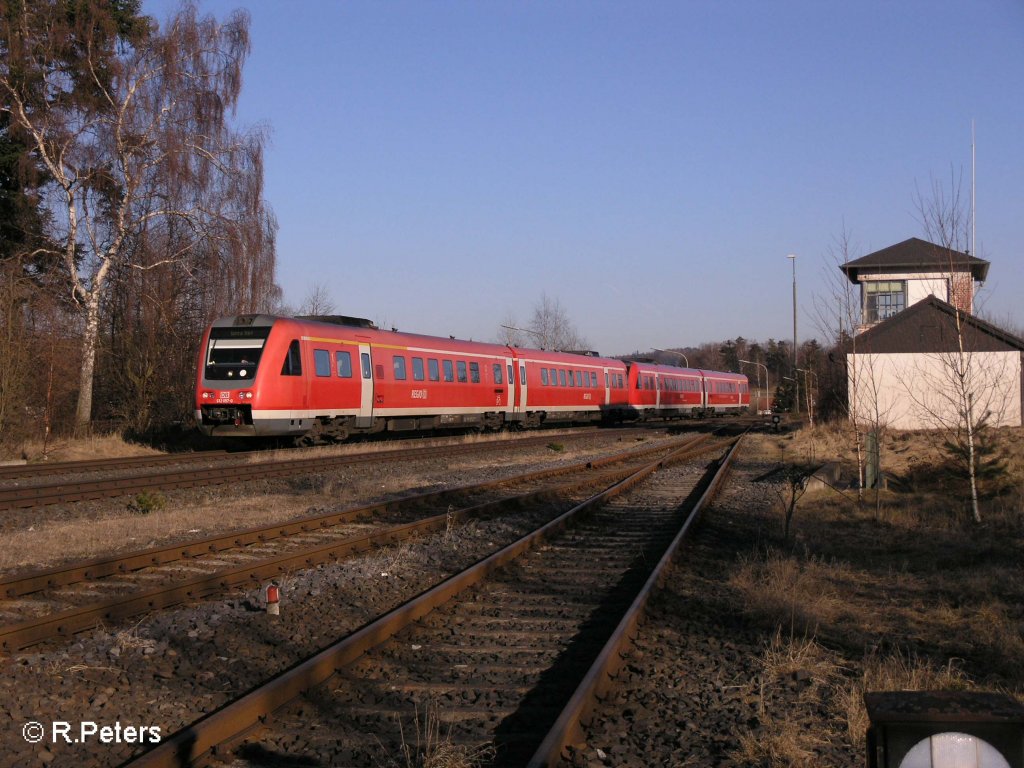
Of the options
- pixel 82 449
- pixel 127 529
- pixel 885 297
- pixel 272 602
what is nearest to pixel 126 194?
pixel 82 449

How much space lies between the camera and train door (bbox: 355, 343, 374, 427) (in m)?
22.7

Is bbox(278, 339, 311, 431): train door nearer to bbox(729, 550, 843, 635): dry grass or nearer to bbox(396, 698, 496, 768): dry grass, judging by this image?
bbox(729, 550, 843, 635): dry grass

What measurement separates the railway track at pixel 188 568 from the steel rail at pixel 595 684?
3.47 m

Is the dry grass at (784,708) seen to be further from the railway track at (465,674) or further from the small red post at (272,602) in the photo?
the small red post at (272,602)

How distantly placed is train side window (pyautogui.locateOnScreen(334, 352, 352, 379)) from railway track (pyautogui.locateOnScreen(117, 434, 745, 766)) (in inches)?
500

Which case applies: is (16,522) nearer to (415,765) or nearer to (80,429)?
(415,765)

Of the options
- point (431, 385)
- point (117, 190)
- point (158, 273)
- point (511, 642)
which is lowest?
point (511, 642)

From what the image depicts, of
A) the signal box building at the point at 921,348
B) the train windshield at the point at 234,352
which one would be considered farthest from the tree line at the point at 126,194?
the signal box building at the point at 921,348

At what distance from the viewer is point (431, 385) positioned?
26125mm

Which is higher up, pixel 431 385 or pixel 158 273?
pixel 158 273

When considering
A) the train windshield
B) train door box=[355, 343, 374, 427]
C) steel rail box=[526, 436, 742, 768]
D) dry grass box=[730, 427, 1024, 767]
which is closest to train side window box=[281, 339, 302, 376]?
the train windshield

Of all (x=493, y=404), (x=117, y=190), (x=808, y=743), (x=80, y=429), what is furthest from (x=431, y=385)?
(x=808, y=743)

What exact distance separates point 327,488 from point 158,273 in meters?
16.7

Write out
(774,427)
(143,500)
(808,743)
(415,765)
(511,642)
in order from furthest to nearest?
1. (774,427)
2. (143,500)
3. (511,642)
4. (808,743)
5. (415,765)
